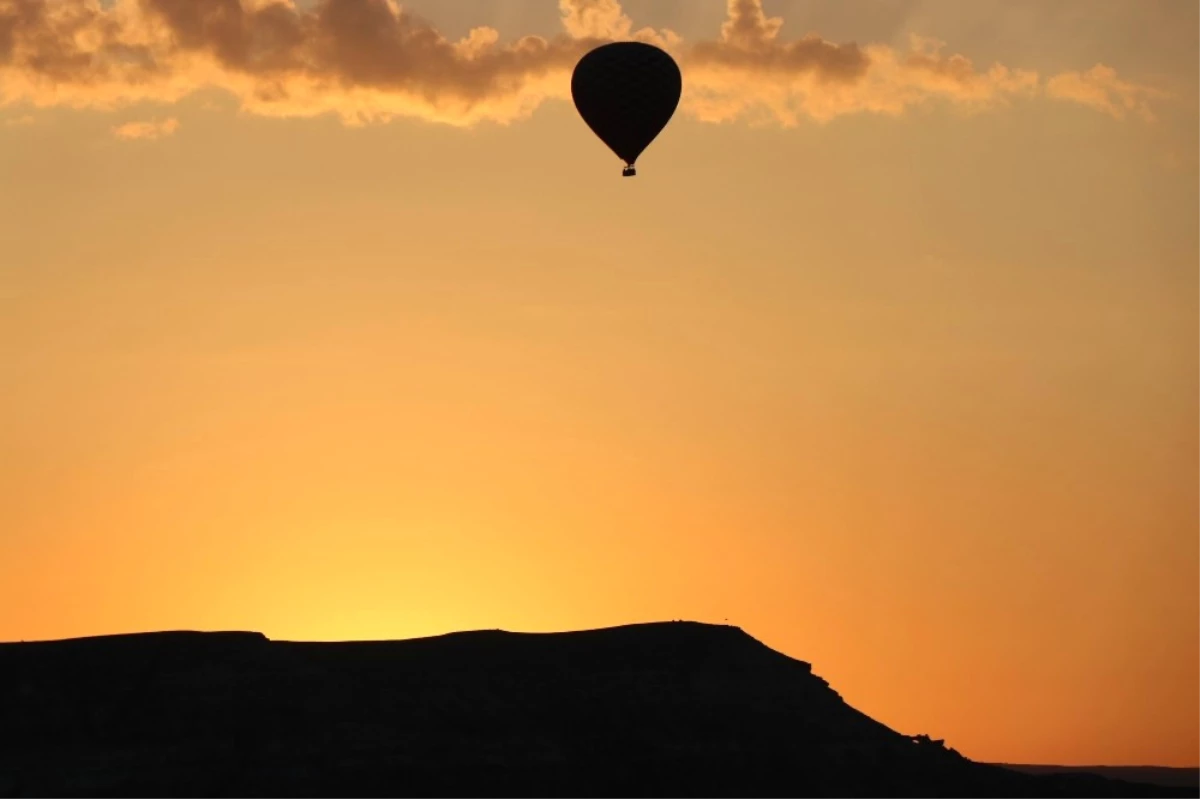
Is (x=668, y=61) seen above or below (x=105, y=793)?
above

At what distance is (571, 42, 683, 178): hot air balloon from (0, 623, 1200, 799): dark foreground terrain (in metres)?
25.8

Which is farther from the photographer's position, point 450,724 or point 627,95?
point 450,724

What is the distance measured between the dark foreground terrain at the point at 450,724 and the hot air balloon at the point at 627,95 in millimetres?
25839

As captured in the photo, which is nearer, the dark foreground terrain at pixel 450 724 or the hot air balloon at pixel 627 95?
the hot air balloon at pixel 627 95

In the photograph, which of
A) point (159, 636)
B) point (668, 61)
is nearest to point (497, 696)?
point (159, 636)

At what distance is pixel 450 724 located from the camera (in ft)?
293

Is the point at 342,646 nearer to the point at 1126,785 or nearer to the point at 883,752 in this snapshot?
the point at 883,752

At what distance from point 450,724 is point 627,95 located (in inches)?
1106

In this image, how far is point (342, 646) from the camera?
9525 cm

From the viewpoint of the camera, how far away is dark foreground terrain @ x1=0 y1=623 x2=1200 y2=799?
84562 millimetres

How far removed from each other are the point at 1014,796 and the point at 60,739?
4147 centimetres

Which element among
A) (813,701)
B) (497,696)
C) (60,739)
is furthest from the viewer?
(813,701)

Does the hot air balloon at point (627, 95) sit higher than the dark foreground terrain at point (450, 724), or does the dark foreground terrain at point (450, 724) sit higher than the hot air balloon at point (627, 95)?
the hot air balloon at point (627, 95)

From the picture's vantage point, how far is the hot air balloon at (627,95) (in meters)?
81.1
